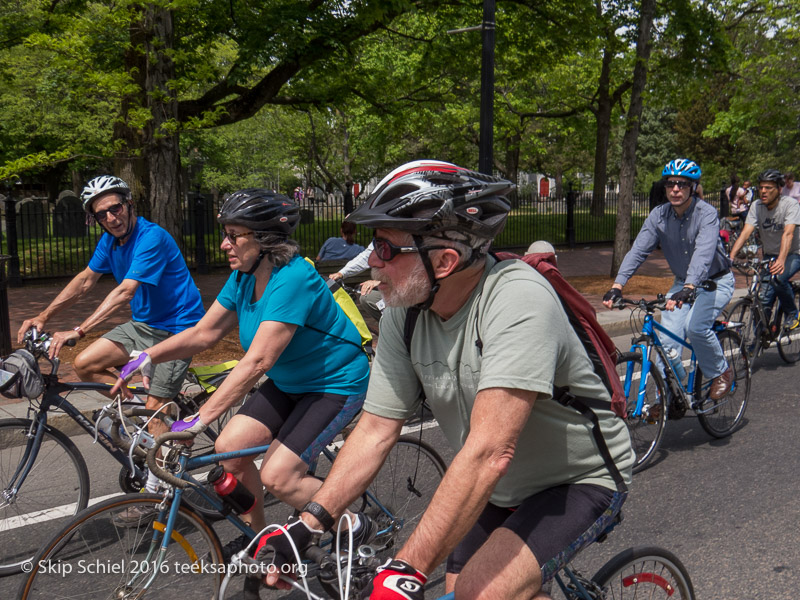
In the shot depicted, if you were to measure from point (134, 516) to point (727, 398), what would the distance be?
4749 mm

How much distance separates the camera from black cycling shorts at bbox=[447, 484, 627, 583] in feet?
6.89

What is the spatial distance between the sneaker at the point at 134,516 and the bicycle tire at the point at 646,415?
341cm


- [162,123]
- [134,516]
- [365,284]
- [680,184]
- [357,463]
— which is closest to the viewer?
[357,463]

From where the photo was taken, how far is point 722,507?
479cm

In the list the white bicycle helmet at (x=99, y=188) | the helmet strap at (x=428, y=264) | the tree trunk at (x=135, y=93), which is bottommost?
the helmet strap at (x=428, y=264)

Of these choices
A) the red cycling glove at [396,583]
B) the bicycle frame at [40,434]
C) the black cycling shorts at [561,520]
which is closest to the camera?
→ the red cycling glove at [396,583]

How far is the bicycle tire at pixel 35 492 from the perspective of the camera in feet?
13.7

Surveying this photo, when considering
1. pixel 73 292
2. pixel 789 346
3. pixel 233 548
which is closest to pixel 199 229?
pixel 789 346

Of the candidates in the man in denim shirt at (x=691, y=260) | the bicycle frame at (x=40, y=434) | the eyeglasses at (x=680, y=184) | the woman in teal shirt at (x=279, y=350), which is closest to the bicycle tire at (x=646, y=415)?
the man in denim shirt at (x=691, y=260)

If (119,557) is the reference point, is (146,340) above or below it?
above

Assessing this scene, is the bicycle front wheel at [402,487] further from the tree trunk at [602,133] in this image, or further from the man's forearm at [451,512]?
the tree trunk at [602,133]

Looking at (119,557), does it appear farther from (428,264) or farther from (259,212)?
(428,264)

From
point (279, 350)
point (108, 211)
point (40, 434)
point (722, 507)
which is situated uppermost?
point (108, 211)

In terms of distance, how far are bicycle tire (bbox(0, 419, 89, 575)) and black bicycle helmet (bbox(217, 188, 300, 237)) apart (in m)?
1.65
